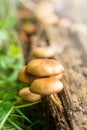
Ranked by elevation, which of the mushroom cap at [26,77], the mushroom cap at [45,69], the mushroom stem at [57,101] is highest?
the mushroom cap at [45,69]

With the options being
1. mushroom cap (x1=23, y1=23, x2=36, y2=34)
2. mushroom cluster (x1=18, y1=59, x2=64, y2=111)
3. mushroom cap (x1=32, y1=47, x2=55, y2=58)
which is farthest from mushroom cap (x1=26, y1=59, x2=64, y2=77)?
mushroom cap (x1=23, y1=23, x2=36, y2=34)

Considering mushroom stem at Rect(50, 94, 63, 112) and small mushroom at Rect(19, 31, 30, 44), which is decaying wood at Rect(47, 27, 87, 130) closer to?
mushroom stem at Rect(50, 94, 63, 112)

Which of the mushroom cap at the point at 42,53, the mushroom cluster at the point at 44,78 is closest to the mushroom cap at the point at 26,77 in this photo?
the mushroom cluster at the point at 44,78

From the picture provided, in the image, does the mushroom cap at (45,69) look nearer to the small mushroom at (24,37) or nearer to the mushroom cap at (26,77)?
the mushroom cap at (26,77)

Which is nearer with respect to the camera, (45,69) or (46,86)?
(46,86)

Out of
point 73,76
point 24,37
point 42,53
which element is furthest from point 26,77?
point 24,37

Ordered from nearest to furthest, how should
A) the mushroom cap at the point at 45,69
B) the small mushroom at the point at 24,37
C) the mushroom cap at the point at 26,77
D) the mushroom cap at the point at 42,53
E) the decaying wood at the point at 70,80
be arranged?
the decaying wood at the point at 70,80 → the mushroom cap at the point at 45,69 → the mushroom cap at the point at 26,77 → the mushroom cap at the point at 42,53 → the small mushroom at the point at 24,37

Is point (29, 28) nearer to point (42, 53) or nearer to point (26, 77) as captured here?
point (42, 53)
